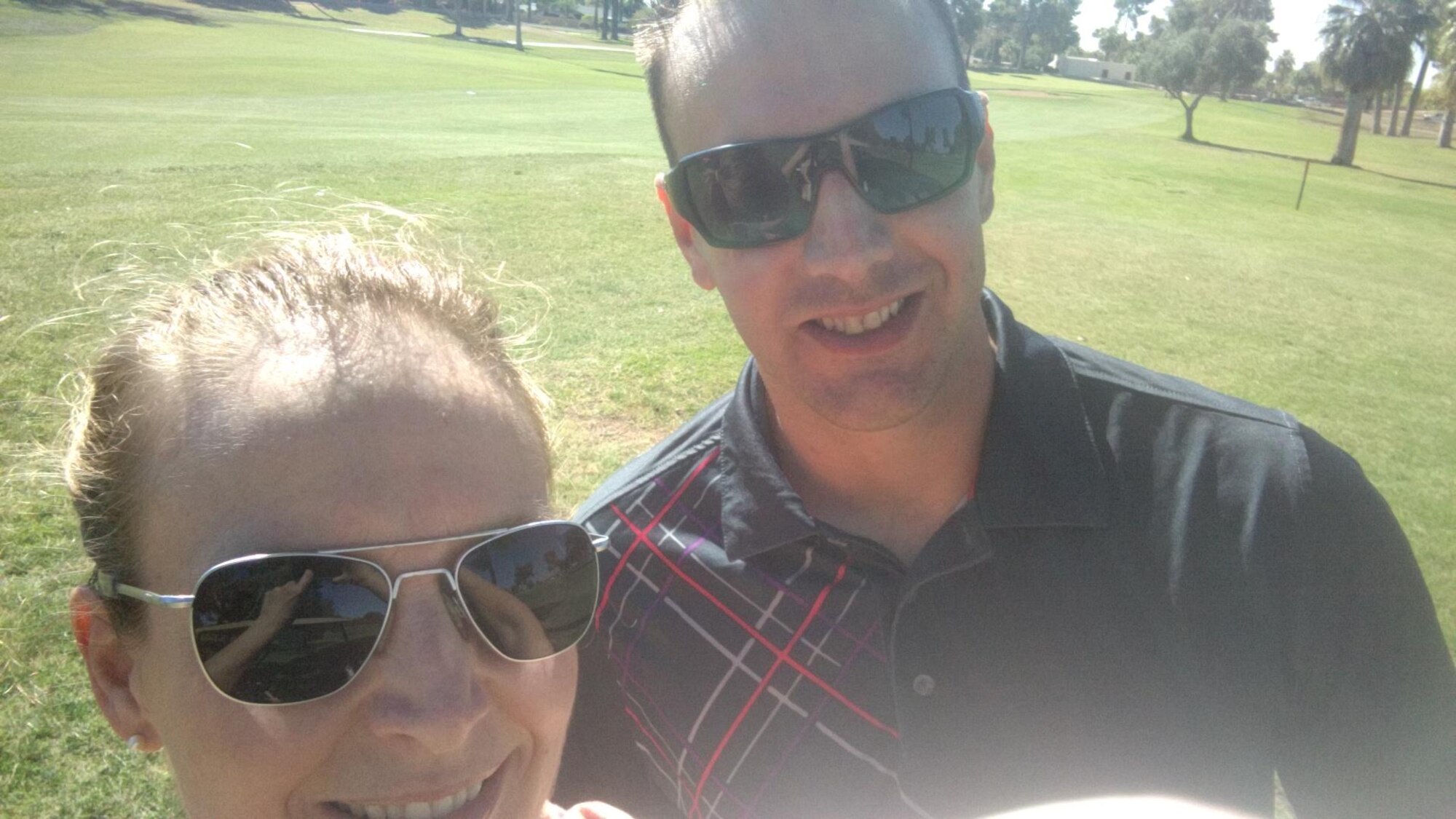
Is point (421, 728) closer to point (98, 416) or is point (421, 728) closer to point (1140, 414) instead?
point (98, 416)

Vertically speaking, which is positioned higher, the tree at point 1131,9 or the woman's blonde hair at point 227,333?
the tree at point 1131,9

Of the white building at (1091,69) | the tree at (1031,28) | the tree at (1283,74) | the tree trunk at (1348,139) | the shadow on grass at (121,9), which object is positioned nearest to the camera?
the tree trunk at (1348,139)

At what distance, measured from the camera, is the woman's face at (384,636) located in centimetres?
124

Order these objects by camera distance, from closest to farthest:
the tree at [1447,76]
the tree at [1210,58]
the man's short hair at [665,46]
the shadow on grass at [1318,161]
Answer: the man's short hair at [665,46]
the shadow on grass at [1318,161]
the tree at [1447,76]
the tree at [1210,58]

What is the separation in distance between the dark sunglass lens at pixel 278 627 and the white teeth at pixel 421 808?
6.2 inches

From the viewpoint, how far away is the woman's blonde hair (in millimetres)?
1404

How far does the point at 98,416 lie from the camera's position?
1.51m

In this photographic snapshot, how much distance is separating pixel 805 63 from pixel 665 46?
1.36ft

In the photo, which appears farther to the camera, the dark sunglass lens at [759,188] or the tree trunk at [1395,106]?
the tree trunk at [1395,106]

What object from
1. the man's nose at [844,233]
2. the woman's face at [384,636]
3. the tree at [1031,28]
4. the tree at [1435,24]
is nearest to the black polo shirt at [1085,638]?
the man's nose at [844,233]

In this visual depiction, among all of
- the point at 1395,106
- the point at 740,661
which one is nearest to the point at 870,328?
the point at 740,661

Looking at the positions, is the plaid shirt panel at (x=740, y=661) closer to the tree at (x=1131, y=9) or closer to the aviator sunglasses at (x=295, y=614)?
the aviator sunglasses at (x=295, y=614)

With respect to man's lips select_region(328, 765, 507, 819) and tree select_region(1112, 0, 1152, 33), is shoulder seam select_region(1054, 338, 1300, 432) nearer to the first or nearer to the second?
man's lips select_region(328, 765, 507, 819)

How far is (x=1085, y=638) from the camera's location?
71.0 inches
